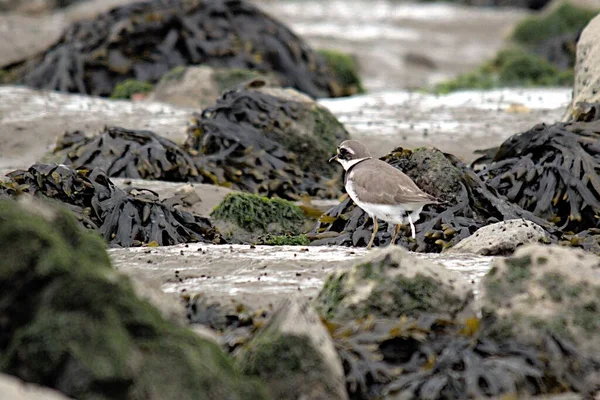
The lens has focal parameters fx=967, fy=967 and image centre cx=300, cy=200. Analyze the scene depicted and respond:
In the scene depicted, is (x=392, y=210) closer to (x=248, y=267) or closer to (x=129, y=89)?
(x=248, y=267)

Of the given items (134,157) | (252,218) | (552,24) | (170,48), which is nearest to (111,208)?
(252,218)

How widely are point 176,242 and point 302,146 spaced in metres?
3.18

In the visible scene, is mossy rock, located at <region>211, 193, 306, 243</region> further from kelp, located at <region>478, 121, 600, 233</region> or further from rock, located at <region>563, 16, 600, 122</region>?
rock, located at <region>563, 16, 600, 122</region>

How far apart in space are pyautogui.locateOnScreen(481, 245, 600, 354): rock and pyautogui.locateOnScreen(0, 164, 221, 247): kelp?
134 inches

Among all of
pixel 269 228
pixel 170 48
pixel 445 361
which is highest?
pixel 445 361

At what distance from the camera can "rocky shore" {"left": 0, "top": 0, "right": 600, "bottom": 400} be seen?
142 inches

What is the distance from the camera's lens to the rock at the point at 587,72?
8.93m

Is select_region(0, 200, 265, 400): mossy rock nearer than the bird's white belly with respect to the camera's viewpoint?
Yes

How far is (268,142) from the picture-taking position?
1002 centimetres

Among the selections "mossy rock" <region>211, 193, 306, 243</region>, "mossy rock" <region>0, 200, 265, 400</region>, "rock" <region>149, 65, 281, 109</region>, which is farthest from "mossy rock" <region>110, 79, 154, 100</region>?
"mossy rock" <region>0, 200, 265, 400</region>

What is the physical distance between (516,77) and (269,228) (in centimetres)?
974

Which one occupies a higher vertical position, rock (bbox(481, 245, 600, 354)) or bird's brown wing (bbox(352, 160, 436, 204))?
rock (bbox(481, 245, 600, 354))

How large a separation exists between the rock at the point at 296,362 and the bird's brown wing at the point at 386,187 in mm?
2516

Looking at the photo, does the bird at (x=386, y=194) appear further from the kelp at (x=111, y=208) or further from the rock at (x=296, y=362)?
the rock at (x=296, y=362)
